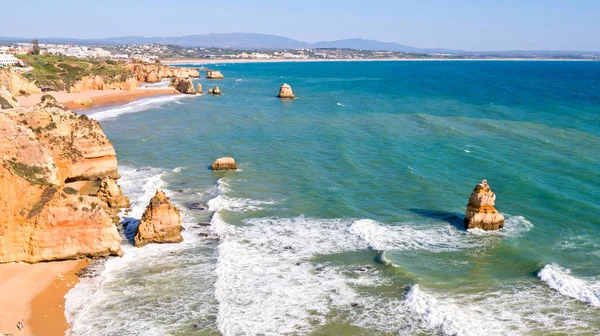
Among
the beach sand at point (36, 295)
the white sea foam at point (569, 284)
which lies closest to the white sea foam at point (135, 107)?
the beach sand at point (36, 295)

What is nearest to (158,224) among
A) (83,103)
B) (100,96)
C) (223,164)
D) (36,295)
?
(36,295)

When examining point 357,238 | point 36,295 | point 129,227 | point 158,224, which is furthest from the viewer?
point 129,227

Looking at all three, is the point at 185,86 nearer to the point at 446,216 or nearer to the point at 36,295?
the point at 446,216

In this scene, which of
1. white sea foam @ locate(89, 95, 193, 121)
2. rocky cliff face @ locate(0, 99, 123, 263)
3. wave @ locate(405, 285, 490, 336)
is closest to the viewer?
wave @ locate(405, 285, 490, 336)

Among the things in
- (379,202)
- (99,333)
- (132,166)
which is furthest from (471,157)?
(99,333)

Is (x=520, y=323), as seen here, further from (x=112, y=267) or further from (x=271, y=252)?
(x=112, y=267)

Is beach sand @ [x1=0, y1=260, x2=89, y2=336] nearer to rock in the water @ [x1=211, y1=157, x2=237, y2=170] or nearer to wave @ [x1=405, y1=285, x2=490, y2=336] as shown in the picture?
wave @ [x1=405, y1=285, x2=490, y2=336]

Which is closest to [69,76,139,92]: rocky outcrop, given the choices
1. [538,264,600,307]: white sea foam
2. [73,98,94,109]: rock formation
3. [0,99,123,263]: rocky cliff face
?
[73,98,94,109]: rock formation
